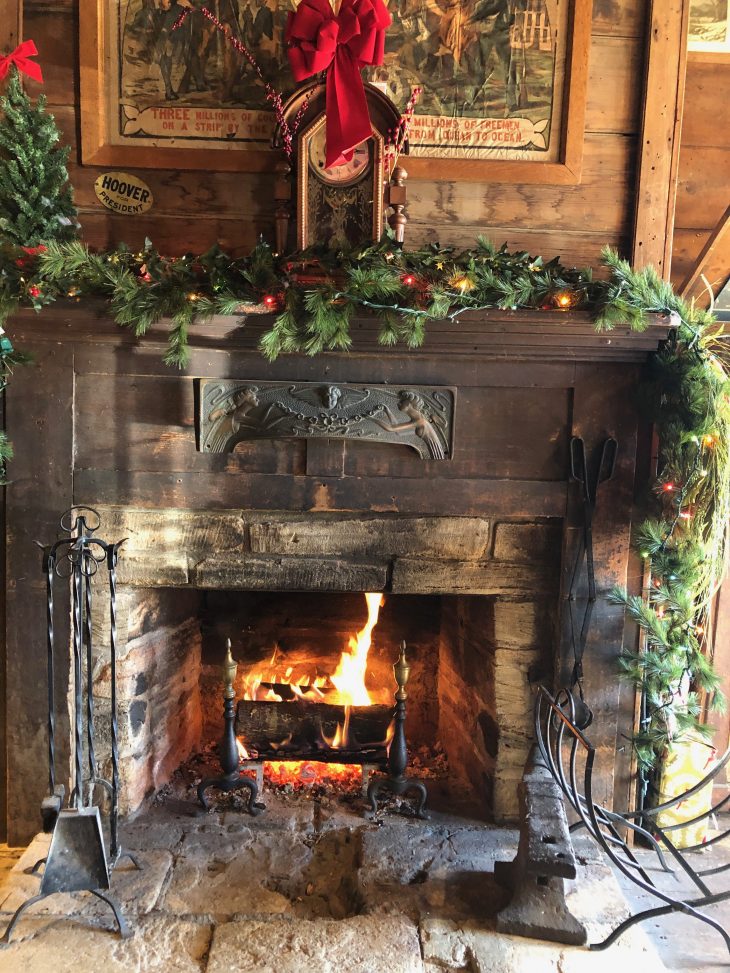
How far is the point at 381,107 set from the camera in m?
2.05

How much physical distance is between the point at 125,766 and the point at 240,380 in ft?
4.48

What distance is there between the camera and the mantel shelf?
6.71 feet

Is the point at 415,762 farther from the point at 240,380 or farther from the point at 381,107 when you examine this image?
the point at 381,107

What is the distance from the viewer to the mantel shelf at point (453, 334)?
80.5 inches

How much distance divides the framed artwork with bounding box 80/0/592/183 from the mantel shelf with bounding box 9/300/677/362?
547 mm

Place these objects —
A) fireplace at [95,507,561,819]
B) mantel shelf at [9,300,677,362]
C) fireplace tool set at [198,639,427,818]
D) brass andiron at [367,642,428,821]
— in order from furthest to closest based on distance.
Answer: fireplace tool set at [198,639,427,818], brass andiron at [367,642,428,821], fireplace at [95,507,561,819], mantel shelf at [9,300,677,362]

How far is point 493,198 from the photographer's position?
7.41 feet

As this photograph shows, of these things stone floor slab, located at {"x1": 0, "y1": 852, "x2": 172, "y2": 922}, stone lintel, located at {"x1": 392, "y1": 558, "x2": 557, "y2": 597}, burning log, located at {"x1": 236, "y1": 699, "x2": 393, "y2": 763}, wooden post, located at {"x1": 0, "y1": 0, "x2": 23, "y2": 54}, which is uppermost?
wooden post, located at {"x1": 0, "y1": 0, "x2": 23, "y2": 54}

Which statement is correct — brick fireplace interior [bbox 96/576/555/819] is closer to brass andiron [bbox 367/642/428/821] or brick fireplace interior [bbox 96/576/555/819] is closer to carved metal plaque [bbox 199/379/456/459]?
brass andiron [bbox 367/642/428/821]

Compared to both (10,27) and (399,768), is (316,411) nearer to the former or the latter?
(399,768)

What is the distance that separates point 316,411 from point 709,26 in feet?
6.13

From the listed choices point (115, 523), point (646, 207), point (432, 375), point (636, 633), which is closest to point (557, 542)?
point (636, 633)

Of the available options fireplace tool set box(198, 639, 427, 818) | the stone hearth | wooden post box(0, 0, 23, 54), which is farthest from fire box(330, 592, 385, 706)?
wooden post box(0, 0, 23, 54)

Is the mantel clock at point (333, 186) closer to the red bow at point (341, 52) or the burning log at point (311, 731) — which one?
the red bow at point (341, 52)
